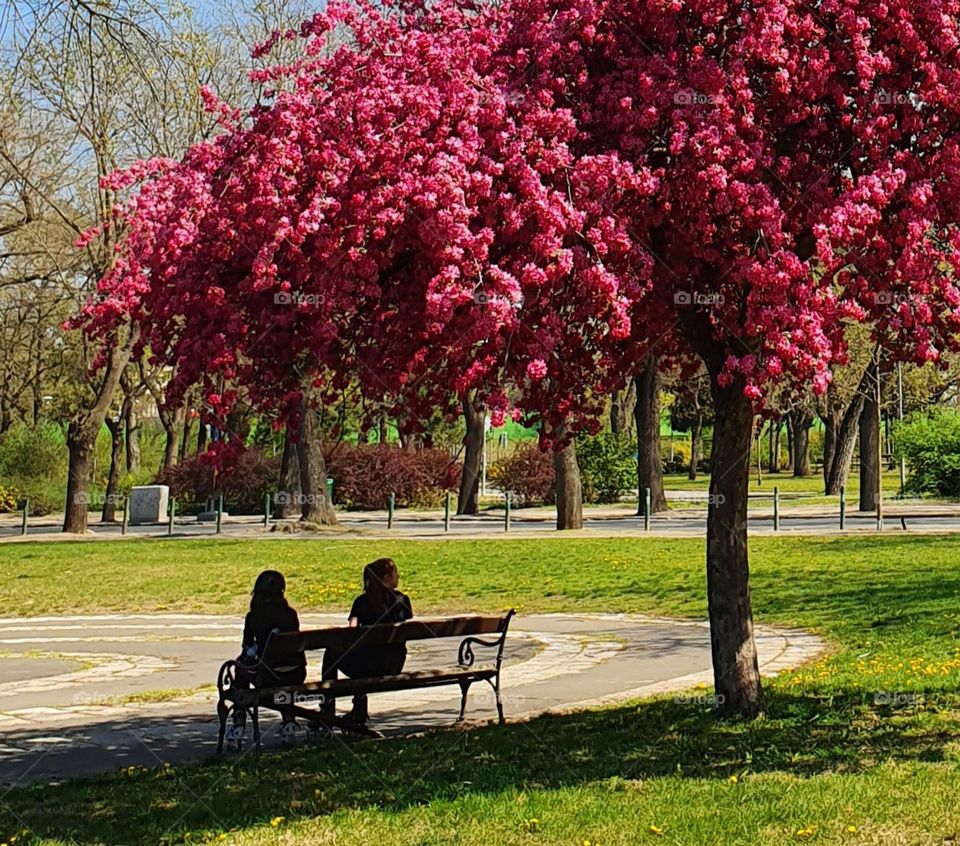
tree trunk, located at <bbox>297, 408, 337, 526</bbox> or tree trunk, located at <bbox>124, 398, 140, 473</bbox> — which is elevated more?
tree trunk, located at <bbox>124, 398, 140, 473</bbox>

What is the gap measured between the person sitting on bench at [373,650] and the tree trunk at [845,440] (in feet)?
103

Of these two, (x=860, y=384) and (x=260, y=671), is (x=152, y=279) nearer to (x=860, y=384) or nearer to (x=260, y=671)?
(x=260, y=671)

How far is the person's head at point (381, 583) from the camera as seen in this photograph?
34.3 feet

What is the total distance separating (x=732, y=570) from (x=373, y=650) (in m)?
2.64

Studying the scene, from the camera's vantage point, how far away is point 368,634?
991 cm

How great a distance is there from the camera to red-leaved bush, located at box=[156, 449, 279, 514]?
45.6m

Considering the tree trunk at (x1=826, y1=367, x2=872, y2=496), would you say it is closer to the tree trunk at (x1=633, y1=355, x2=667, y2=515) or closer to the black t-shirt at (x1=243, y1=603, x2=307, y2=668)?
the tree trunk at (x1=633, y1=355, x2=667, y2=515)

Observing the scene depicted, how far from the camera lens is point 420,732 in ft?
33.3

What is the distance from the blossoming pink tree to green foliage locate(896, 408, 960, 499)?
108 feet

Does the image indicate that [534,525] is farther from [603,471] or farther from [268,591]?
[268,591]

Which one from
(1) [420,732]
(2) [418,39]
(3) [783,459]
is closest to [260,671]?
(1) [420,732]

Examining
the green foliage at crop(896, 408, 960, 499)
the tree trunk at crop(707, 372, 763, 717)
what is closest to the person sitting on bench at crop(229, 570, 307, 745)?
the tree trunk at crop(707, 372, 763, 717)

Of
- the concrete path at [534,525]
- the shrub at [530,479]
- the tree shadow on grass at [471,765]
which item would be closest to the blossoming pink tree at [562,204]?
the tree shadow on grass at [471,765]

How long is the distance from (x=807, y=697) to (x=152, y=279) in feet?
19.0
